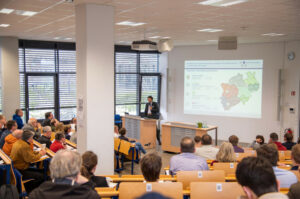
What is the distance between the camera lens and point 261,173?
6.01ft

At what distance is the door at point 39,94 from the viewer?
10648mm

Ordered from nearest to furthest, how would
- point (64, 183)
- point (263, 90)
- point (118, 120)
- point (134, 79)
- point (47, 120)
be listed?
point (64, 183)
point (47, 120)
point (263, 90)
point (118, 120)
point (134, 79)

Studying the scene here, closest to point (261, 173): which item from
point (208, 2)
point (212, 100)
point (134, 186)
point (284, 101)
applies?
point (134, 186)

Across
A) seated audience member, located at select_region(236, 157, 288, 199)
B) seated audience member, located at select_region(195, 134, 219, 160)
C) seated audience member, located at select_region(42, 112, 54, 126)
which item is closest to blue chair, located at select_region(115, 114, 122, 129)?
seated audience member, located at select_region(42, 112, 54, 126)

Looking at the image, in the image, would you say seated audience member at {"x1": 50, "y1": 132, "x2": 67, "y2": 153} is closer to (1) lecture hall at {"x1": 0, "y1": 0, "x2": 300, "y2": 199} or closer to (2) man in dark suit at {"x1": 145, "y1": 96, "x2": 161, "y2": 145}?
(1) lecture hall at {"x1": 0, "y1": 0, "x2": 300, "y2": 199}

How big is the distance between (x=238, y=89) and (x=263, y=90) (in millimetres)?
907

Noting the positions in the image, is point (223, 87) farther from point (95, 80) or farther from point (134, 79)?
point (95, 80)

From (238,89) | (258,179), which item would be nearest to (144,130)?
(238,89)

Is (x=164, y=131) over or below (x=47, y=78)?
below

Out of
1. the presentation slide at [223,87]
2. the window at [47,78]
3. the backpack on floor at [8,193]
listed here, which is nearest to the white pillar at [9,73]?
the window at [47,78]

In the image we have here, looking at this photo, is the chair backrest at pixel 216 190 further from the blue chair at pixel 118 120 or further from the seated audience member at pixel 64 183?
the blue chair at pixel 118 120

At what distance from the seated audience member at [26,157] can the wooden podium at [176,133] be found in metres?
4.42

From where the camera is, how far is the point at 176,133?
8.84 meters

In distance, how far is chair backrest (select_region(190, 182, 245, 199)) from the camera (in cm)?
306
